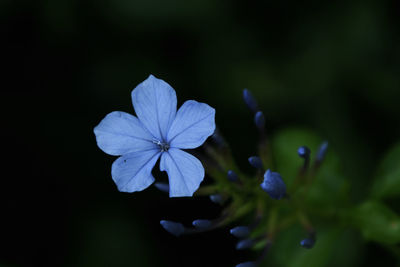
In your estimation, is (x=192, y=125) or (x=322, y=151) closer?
(x=192, y=125)

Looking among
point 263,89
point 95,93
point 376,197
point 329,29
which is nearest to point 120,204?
point 95,93

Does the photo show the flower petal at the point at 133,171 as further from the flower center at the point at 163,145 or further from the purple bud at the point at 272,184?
the purple bud at the point at 272,184

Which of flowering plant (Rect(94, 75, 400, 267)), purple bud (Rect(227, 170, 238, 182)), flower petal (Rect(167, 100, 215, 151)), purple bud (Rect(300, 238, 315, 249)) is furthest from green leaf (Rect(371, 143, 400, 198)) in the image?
flower petal (Rect(167, 100, 215, 151))

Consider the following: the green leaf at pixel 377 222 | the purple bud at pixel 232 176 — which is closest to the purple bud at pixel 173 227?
the purple bud at pixel 232 176

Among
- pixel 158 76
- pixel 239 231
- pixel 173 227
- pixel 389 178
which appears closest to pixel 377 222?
pixel 389 178

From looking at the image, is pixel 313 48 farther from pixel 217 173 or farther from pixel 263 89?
pixel 217 173

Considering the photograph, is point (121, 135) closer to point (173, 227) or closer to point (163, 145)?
point (163, 145)
